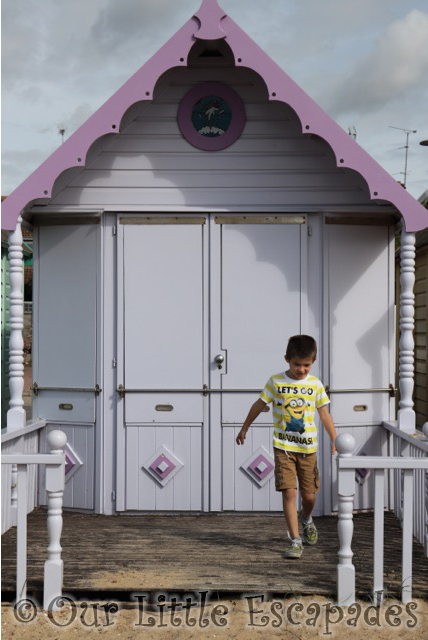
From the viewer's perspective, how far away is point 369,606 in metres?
5.16

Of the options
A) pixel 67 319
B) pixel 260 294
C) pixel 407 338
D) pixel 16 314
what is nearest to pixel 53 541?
pixel 16 314

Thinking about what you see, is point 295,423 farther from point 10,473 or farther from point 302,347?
point 10,473

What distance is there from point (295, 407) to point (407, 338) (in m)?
1.67

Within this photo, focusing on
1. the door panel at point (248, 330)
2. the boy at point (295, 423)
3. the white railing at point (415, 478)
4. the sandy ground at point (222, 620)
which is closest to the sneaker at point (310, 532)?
the boy at point (295, 423)

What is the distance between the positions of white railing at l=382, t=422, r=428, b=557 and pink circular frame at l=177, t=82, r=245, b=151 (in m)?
2.90

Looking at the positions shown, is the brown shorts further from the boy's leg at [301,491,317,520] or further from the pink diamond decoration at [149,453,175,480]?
the pink diamond decoration at [149,453,175,480]

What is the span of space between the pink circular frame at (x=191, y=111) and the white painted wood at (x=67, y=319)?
3.92 ft

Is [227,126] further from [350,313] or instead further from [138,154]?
[350,313]

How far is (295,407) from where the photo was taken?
19.4 ft

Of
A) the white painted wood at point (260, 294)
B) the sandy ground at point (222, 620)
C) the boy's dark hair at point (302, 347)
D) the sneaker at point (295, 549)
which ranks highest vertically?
the white painted wood at point (260, 294)

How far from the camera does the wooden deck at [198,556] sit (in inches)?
210

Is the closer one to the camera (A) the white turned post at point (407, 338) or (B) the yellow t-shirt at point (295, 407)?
(B) the yellow t-shirt at point (295, 407)

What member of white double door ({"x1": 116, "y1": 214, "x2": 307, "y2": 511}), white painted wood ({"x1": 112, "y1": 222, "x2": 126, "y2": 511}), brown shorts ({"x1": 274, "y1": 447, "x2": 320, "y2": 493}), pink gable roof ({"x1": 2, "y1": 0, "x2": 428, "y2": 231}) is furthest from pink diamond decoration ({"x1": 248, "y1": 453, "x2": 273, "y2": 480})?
pink gable roof ({"x1": 2, "y1": 0, "x2": 428, "y2": 231})

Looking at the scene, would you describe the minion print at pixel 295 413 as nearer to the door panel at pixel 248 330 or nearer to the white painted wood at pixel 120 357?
the door panel at pixel 248 330
